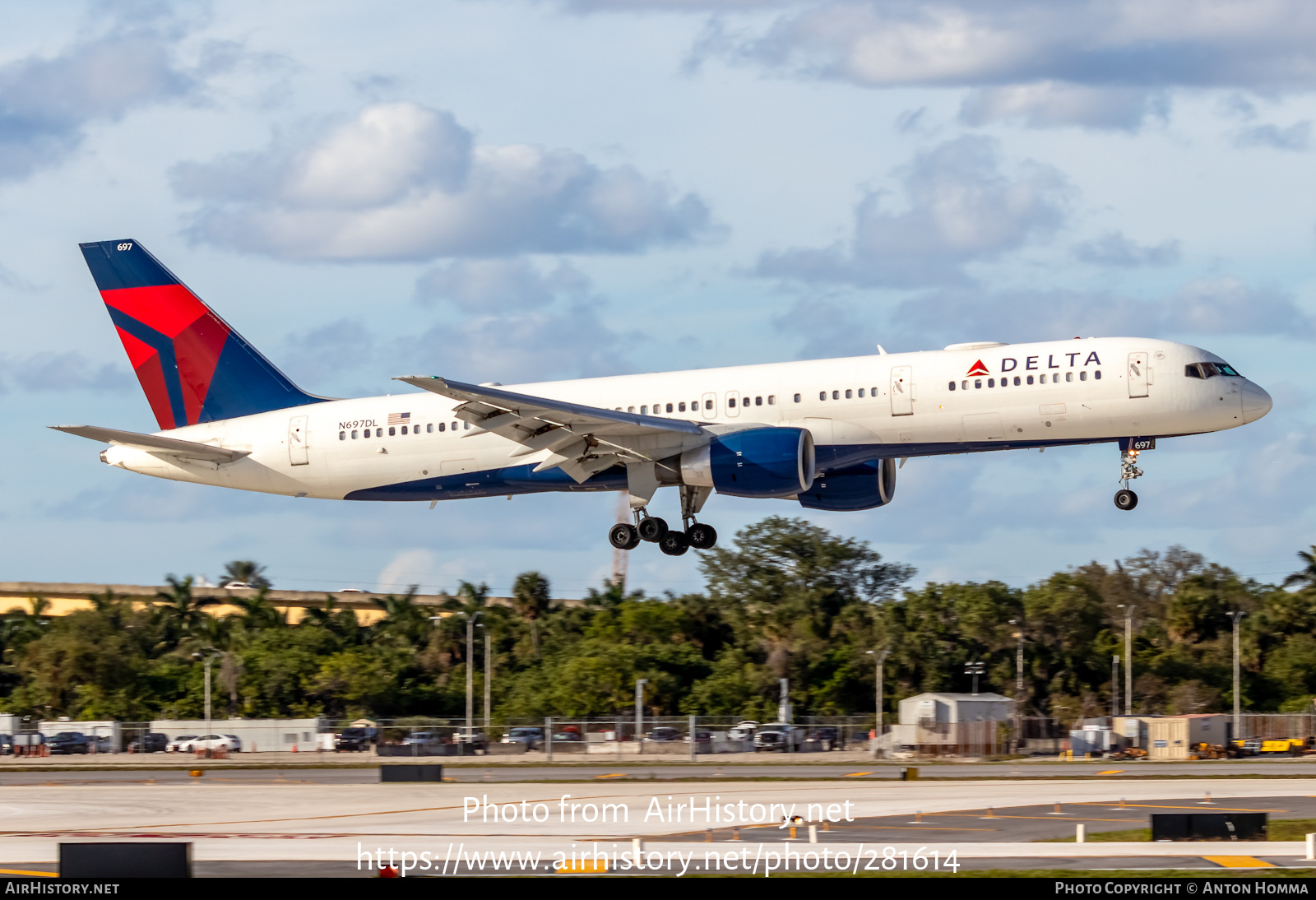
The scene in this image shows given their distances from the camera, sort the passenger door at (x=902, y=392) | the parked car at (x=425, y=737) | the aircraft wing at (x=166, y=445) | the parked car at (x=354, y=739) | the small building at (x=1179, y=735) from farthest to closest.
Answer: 1. the parked car at (x=354, y=739)
2. the parked car at (x=425, y=737)
3. the small building at (x=1179, y=735)
4. the aircraft wing at (x=166, y=445)
5. the passenger door at (x=902, y=392)

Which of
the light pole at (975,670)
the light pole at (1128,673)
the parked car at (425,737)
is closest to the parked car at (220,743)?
the parked car at (425,737)

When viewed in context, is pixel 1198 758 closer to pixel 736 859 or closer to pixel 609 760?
pixel 609 760

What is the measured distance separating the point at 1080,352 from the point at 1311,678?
194 ft

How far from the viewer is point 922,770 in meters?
59.0

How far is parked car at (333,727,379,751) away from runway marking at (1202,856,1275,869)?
5235cm

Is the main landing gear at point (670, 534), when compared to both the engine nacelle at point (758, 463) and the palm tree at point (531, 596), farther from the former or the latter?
the palm tree at point (531, 596)

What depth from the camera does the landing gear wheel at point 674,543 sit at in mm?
49713

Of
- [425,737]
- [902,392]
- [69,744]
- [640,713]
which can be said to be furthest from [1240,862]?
[69,744]

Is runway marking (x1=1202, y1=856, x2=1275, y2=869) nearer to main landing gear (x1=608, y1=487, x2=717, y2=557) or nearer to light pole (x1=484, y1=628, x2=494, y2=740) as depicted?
main landing gear (x1=608, y1=487, x2=717, y2=557)

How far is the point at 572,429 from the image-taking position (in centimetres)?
4634

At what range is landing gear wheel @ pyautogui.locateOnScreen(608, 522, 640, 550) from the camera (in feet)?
163

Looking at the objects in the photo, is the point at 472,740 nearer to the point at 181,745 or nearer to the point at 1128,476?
the point at 181,745

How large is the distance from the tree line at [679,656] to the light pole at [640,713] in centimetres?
93

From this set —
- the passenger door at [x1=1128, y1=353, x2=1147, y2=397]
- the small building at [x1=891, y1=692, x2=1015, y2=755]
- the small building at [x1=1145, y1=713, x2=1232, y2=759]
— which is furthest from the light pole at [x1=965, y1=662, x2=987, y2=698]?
the passenger door at [x1=1128, y1=353, x2=1147, y2=397]
